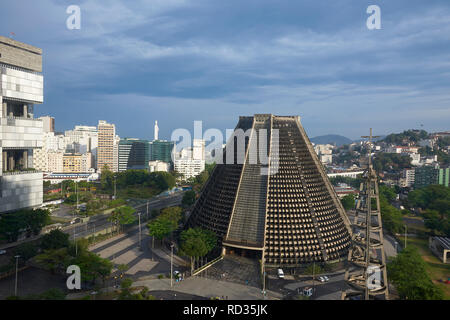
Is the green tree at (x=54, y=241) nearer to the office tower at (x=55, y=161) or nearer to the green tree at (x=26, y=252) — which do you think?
the green tree at (x=26, y=252)

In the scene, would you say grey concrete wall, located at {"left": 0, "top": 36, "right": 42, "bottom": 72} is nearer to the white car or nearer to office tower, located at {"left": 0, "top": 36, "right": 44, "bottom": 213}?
office tower, located at {"left": 0, "top": 36, "right": 44, "bottom": 213}

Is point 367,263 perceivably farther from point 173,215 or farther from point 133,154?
point 133,154

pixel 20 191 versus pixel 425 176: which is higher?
pixel 20 191

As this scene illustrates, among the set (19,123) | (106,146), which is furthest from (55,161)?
(19,123)

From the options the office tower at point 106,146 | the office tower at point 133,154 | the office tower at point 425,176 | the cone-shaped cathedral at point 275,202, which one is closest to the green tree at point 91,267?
the cone-shaped cathedral at point 275,202

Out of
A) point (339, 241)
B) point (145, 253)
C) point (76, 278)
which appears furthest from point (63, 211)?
point (339, 241)
